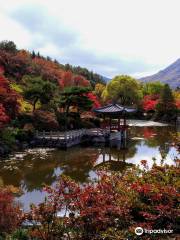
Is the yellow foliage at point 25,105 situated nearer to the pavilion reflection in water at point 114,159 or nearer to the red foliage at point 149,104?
the pavilion reflection in water at point 114,159

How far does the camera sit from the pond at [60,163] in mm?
15609

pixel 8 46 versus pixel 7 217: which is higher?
pixel 8 46

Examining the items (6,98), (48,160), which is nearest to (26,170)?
(48,160)

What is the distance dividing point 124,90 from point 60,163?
38573mm

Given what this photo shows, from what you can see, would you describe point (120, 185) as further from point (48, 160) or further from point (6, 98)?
point (6, 98)

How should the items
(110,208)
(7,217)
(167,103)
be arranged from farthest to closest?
(167,103) → (7,217) → (110,208)

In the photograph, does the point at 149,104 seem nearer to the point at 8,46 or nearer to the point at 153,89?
the point at 153,89

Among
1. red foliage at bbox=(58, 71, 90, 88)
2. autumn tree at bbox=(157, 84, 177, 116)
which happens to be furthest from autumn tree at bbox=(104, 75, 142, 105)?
red foliage at bbox=(58, 71, 90, 88)

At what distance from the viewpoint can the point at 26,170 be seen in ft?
59.8

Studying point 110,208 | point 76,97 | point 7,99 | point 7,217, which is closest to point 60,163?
point 7,99

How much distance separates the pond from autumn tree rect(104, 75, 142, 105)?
2838 cm

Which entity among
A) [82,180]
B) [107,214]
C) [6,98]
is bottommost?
[82,180]

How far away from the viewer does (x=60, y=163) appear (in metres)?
20.6

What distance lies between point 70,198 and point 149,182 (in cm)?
155
